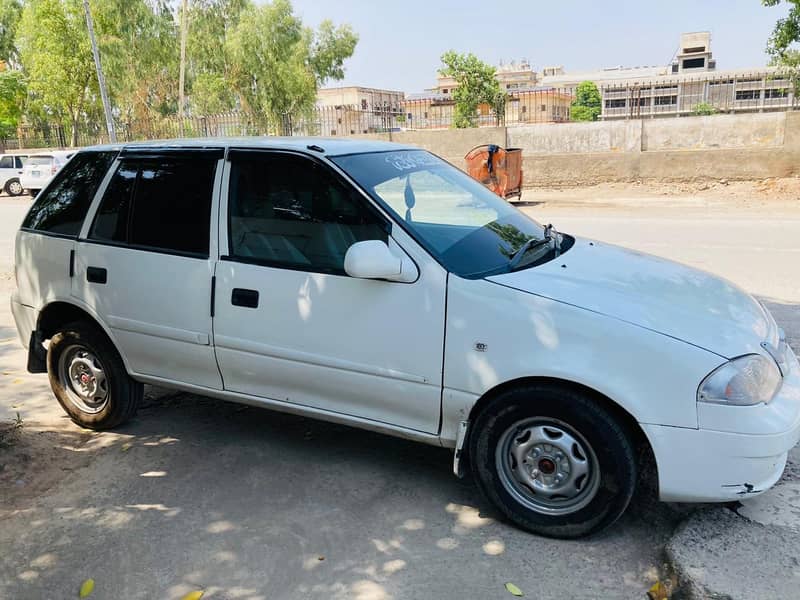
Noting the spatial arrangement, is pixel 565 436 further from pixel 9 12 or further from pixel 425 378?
pixel 9 12

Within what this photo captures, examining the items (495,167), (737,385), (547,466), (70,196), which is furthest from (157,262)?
(495,167)

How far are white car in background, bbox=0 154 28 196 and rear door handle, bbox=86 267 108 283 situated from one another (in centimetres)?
2573

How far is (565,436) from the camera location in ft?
10.5

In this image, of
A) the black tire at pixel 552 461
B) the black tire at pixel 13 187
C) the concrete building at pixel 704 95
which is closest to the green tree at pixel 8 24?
the black tire at pixel 13 187

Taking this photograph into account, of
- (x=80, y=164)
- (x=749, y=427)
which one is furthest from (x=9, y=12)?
(x=749, y=427)

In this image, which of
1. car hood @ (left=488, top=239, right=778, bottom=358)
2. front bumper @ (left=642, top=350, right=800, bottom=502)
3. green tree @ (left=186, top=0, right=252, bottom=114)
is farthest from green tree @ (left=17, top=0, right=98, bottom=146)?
front bumper @ (left=642, top=350, right=800, bottom=502)

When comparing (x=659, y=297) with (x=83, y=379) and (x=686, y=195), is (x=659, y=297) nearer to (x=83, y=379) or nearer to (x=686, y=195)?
(x=83, y=379)

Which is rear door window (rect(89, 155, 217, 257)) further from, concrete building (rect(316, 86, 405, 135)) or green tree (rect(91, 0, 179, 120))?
green tree (rect(91, 0, 179, 120))

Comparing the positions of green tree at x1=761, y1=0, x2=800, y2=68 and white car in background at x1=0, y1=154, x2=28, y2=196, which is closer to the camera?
green tree at x1=761, y1=0, x2=800, y2=68

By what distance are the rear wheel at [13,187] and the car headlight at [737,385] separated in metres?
28.8

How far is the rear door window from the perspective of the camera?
4.11 m

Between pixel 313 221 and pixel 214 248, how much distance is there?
61 centimetres

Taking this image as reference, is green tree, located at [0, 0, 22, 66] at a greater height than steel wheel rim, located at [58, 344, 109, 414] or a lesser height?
greater

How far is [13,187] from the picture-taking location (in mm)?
27031
